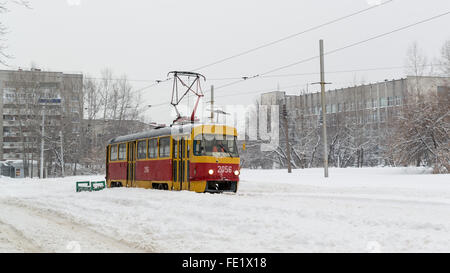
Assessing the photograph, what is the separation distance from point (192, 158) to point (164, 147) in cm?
228

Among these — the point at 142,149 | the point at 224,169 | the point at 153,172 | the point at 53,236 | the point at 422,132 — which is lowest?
the point at 53,236

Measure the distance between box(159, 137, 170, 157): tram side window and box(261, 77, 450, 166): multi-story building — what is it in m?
35.2

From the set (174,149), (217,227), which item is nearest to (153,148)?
(174,149)

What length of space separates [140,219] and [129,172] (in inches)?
534

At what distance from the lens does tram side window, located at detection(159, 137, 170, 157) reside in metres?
21.0

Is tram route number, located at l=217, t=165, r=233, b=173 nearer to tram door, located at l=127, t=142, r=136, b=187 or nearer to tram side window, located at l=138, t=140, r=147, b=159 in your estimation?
tram side window, located at l=138, t=140, r=147, b=159

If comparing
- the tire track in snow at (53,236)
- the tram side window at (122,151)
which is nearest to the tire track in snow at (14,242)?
Result: the tire track in snow at (53,236)

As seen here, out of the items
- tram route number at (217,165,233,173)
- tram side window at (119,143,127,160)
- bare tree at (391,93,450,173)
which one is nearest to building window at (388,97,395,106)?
bare tree at (391,93,450,173)

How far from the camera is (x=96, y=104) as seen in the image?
208ft

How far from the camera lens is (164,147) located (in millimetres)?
21312

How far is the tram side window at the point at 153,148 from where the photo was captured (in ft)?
72.4

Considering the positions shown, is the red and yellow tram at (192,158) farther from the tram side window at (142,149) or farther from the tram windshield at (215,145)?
the tram side window at (142,149)

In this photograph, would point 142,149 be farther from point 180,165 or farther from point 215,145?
point 215,145
